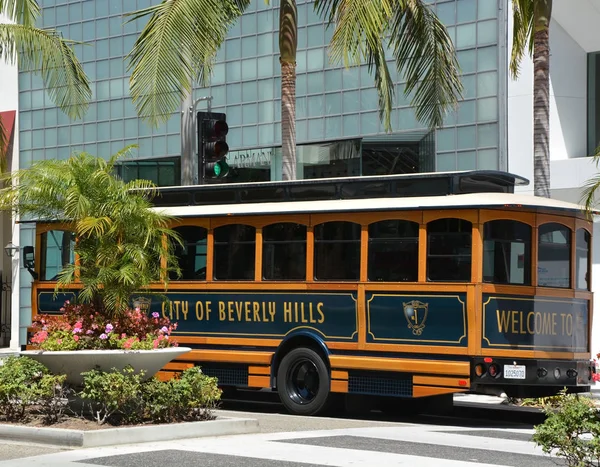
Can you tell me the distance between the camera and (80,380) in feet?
48.5

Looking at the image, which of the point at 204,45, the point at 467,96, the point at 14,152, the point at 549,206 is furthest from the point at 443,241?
the point at 14,152

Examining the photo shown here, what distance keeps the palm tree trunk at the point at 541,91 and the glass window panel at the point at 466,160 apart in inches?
304

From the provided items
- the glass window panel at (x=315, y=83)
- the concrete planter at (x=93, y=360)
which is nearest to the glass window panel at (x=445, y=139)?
the glass window panel at (x=315, y=83)

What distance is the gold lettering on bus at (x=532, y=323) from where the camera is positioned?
54.6 ft

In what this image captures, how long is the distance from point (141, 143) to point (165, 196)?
1802cm

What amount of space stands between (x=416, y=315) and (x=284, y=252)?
246 centimetres

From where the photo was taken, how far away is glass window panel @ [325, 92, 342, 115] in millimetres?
32531

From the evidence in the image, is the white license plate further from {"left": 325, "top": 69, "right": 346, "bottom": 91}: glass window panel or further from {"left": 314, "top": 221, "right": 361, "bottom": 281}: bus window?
{"left": 325, "top": 69, "right": 346, "bottom": 91}: glass window panel

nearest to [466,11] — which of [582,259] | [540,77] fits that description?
[540,77]

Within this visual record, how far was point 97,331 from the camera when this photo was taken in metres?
15.2

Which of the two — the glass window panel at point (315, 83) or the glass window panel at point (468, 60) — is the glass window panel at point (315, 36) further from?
the glass window panel at point (468, 60)

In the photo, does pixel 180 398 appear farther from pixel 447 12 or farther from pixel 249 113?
pixel 249 113

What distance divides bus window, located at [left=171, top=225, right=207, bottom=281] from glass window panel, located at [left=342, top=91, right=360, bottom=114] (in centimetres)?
1332

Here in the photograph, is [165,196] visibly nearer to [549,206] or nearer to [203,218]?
[203,218]
